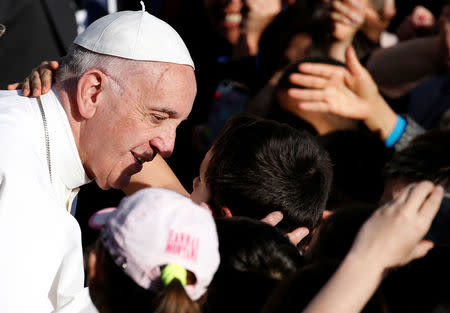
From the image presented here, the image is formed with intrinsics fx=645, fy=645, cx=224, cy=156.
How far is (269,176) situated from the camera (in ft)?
8.21

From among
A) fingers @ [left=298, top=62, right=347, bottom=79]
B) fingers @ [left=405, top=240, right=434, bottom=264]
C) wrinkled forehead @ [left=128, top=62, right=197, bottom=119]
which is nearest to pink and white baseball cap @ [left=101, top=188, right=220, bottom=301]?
fingers @ [left=405, top=240, right=434, bottom=264]

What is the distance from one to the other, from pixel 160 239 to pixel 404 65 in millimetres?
2957

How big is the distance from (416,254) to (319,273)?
0.28m

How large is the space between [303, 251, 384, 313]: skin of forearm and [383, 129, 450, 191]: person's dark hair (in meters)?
1.09

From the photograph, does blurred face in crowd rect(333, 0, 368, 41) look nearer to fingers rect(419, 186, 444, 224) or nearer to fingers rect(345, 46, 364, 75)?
fingers rect(345, 46, 364, 75)

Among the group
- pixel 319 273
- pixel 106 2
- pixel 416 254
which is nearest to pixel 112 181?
pixel 319 273

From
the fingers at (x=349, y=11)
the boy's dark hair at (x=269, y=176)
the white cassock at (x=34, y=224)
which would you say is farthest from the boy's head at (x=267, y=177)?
the fingers at (x=349, y=11)

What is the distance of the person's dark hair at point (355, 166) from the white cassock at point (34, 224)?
1461 millimetres

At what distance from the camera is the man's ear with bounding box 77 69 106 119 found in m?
2.61

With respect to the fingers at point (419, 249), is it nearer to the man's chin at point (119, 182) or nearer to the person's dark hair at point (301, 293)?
the person's dark hair at point (301, 293)

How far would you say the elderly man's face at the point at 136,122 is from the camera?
2635 mm

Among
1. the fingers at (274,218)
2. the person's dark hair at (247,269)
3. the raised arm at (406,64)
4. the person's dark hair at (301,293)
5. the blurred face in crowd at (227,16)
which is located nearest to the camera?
the person's dark hair at (301,293)

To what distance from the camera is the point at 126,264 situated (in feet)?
6.09

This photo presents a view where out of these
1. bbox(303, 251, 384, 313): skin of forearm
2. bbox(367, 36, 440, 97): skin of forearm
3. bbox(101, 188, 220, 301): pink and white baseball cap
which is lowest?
bbox(367, 36, 440, 97): skin of forearm
